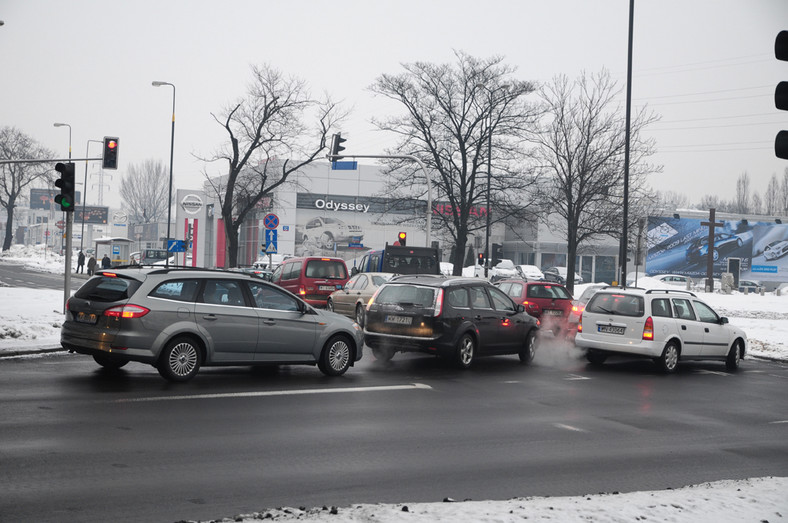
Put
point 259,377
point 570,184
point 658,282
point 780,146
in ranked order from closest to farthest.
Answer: point 780,146 < point 259,377 < point 570,184 < point 658,282

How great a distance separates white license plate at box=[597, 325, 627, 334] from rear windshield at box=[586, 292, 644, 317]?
28 centimetres

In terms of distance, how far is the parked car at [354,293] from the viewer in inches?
904

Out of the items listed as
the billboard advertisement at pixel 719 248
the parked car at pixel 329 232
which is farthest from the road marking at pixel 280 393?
the billboard advertisement at pixel 719 248

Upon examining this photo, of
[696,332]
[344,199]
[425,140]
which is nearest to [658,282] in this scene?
[344,199]

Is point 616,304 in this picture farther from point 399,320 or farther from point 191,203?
point 191,203

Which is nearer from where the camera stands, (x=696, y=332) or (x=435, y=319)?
Answer: (x=435, y=319)

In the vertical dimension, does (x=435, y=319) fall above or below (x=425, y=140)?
below

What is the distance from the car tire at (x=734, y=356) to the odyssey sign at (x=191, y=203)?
69.5m

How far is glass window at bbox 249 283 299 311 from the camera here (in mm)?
12453

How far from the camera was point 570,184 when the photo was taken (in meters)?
37.9

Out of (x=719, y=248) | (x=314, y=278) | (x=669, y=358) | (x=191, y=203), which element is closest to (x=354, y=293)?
(x=314, y=278)

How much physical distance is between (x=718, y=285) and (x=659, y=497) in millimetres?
65806

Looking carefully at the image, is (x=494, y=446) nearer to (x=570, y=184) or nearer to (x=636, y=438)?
(x=636, y=438)

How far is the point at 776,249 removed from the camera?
246 feet
